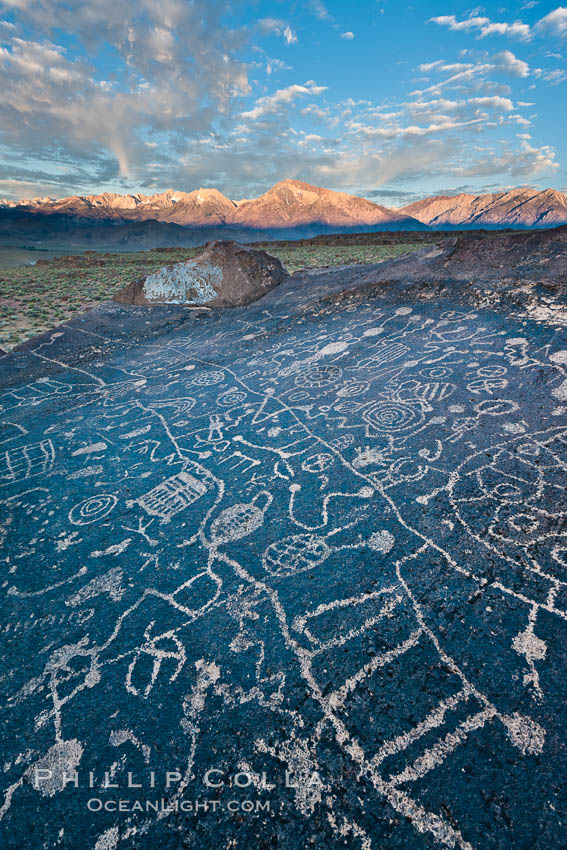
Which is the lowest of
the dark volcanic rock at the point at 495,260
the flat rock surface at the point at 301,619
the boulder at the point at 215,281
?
the flat rock surface at the point at 301,619

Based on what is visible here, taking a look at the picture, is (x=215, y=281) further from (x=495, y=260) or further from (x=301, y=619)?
(x=301, y=619)

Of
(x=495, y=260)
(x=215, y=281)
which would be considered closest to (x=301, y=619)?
(x=495, y=260)

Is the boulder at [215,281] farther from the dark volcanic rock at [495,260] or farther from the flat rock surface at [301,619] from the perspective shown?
the flat rock surface at [301,619]

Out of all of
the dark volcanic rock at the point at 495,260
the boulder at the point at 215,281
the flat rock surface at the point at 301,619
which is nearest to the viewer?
the flat rock surface at the point at 301,619

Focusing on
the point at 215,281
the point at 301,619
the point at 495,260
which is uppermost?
the point at 495,260

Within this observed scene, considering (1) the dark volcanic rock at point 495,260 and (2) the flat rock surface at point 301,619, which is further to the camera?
(1) the dark volcanic rock at point 495,260

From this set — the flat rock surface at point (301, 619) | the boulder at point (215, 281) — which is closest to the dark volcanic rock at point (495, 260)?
the flat rock surface at point (301, 619)
